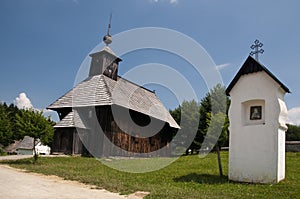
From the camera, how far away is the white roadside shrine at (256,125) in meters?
10.8

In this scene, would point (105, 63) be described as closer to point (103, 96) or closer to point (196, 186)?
point (103, 96)

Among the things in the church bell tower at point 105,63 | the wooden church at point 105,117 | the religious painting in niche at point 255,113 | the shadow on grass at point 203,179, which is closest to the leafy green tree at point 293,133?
the wooden church at point 105,117

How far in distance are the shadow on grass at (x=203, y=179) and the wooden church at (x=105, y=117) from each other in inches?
453

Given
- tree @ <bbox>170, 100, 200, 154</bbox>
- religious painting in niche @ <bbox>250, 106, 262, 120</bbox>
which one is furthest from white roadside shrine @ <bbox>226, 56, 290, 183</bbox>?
tree @ <bbox>170, 100, 200, 154</bbox>

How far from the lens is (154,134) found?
3030 cm

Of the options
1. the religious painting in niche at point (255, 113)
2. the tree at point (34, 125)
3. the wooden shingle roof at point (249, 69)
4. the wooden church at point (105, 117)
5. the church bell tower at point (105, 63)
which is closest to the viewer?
the wooden shingle roof at point (249, 69)

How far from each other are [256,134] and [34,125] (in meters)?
12.7

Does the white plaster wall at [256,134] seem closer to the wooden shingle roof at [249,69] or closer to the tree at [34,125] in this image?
the wooden shingle roof at [249,69]

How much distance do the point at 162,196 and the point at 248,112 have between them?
5.83 m

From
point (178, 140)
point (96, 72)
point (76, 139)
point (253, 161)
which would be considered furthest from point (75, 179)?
point (178, 140)

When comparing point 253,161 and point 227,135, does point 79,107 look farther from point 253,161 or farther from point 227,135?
point 253,161

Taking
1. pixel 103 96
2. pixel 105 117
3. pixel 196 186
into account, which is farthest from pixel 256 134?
pixel 103 96

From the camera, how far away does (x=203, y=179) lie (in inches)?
458

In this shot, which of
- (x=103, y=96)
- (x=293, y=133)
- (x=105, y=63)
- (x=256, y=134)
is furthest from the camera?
(x=293, y=133)
